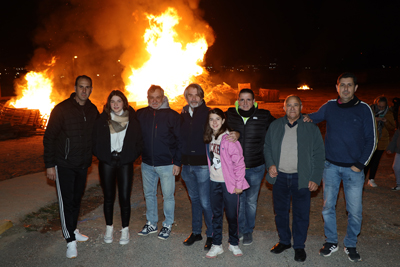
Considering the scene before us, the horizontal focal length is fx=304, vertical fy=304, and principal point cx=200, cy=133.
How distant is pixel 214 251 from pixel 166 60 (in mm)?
22022

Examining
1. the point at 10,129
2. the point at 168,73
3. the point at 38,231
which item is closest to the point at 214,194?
the point at 38,231

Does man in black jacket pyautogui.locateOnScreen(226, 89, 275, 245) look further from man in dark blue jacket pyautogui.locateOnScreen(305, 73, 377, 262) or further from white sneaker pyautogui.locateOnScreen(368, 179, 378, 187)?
white sneaker pyautogui.locateOnScreen(368, 179, 378, 187)

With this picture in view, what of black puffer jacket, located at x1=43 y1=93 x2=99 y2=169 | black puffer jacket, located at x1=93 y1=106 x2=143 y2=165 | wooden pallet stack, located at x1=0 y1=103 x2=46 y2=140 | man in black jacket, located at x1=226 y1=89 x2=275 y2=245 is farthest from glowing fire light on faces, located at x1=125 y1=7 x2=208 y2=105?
man in black jacket, located at x1=226 y1=89 x2=275 y2=245

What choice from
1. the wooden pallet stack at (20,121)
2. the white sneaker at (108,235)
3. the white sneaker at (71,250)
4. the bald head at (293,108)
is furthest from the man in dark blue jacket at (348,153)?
the wooden pallet stack at (20,121)

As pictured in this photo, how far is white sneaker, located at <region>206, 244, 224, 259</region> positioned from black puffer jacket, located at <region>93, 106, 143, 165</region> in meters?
1.64

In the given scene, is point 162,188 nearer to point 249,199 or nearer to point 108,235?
point 108,235

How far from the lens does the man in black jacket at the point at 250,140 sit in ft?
13.8

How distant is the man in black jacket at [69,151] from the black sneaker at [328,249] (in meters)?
3.26

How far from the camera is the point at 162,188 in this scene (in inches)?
181

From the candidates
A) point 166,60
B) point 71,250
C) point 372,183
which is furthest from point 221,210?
point 166,60

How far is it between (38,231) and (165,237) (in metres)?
2.08

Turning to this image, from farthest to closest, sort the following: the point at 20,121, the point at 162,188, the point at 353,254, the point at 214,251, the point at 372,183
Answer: the point at 20,121, the point at 372,183, the point at 162,188, the point at 214,251, the point at 353,254

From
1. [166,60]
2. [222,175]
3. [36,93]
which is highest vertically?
[166,60]

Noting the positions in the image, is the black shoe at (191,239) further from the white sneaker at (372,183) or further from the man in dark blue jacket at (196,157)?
the white sneaker at (372,183)
